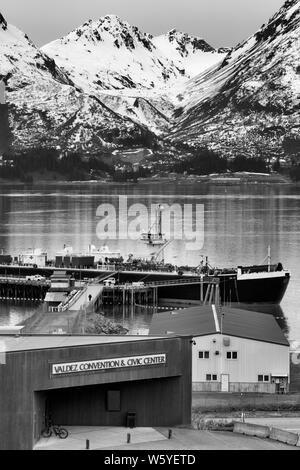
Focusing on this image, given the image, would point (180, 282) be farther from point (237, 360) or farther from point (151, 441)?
point (151, 441)

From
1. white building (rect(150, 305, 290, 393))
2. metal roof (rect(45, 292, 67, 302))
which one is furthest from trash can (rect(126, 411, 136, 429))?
metal roof (rect(45, 292, 67, 302))

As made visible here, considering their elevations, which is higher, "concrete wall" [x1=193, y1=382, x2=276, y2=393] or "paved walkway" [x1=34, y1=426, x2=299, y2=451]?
"concrete wall" [x1=193, y1=382, x2=276, y2=393]

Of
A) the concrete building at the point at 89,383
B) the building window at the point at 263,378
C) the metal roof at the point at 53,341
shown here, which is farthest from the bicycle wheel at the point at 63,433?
the building window at the point at 263,378

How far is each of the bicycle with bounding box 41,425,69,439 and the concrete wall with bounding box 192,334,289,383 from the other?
40.6 feet

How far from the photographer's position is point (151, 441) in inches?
860

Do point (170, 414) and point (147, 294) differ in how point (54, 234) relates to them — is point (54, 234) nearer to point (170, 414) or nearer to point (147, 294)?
point (147, 294)

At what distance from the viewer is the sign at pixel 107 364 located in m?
21.9

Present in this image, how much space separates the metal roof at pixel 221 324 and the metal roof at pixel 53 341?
11362mm

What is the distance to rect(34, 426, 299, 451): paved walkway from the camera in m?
21.5

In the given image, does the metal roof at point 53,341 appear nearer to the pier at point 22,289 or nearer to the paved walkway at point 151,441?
the paved walkway at point 151,441

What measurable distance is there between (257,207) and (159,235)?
66292mm

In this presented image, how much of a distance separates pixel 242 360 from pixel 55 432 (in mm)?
12929

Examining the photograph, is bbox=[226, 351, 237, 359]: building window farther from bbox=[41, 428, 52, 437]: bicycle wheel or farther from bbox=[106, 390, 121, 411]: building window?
bbox=[41, 428, 52, 437]: bicycle wheel
